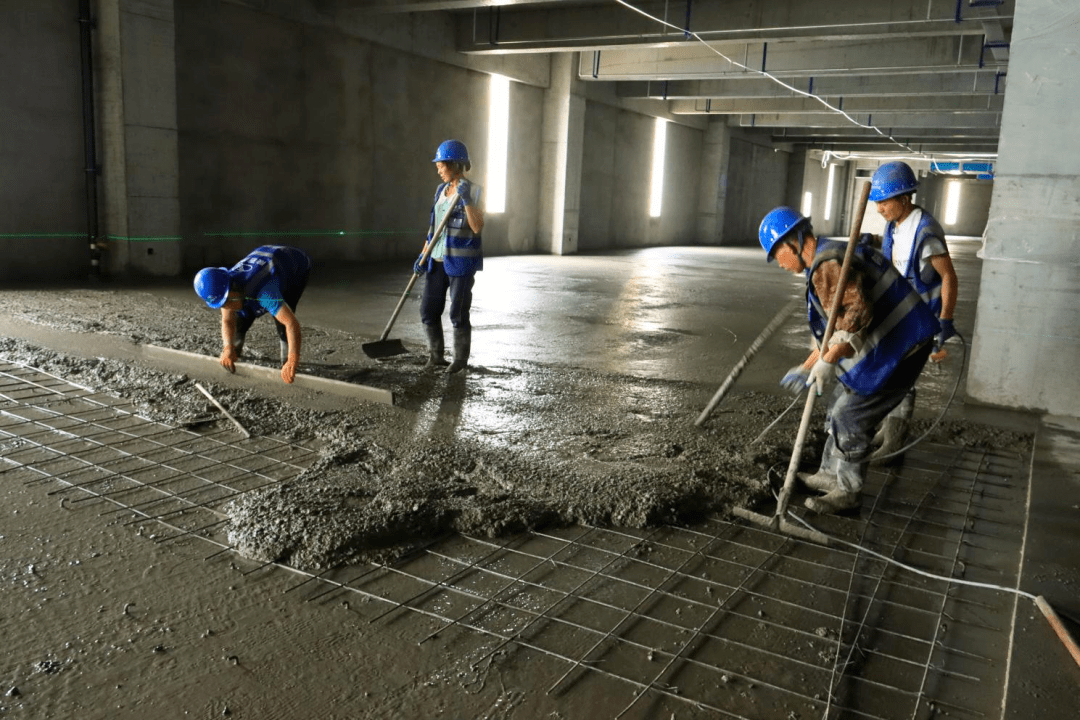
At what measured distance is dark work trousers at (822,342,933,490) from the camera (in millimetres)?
3672

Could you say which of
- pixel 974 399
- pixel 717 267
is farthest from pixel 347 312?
pixel 717 267

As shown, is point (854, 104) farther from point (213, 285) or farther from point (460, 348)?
point (213, 285)

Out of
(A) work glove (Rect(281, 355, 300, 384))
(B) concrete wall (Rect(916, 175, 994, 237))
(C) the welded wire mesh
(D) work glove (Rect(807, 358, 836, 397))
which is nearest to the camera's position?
(C) the welded wire mesh

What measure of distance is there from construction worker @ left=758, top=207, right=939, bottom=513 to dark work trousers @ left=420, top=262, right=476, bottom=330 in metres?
2.99

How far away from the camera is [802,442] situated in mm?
3533

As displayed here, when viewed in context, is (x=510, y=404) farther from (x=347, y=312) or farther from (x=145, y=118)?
(x=145, y=118)

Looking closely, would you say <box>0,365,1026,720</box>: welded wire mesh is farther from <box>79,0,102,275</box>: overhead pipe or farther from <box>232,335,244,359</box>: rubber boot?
<box>79,0,102,275</box>: overhead pipe

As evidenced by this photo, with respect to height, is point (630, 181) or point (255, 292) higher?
point (630, 181)

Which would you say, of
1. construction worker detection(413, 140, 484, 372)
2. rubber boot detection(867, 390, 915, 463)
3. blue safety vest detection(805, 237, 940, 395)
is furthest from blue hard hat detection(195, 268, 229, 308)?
rubber boot detection(867, 390, 915, 463)

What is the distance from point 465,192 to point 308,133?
8.99 metres

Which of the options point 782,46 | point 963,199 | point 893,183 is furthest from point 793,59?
point 963,199

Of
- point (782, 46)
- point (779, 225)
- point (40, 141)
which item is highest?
point (782, 46)

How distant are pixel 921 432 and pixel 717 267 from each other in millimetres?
13243

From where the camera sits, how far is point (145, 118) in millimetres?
10898
